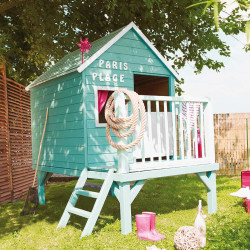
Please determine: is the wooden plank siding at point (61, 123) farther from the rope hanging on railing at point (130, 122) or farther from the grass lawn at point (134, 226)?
the rope hanging on railing at point (130, 122)

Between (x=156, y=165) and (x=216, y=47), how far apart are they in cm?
724

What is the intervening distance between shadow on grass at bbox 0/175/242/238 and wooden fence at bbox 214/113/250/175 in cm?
226

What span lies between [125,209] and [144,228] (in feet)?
1.33

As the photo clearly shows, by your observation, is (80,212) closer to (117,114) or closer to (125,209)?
(125,209)

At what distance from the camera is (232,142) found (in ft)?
41.5

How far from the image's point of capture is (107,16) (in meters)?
12.0

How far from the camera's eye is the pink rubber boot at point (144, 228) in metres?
4.93

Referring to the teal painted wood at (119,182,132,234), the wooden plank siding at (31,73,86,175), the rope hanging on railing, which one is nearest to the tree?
the wooden plank siding at (31,73,86,175)

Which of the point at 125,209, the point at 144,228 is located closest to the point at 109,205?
the point at 125,209

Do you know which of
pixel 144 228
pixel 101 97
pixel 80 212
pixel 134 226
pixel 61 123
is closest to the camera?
pixel 144 228

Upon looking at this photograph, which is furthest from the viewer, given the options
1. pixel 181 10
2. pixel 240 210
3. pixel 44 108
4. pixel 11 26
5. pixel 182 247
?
pixel 11 26

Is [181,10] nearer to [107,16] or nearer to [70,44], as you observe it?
[107,16]

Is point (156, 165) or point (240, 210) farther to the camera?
point (240, 210)

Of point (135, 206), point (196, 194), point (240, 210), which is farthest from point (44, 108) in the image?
point (240, 210)
